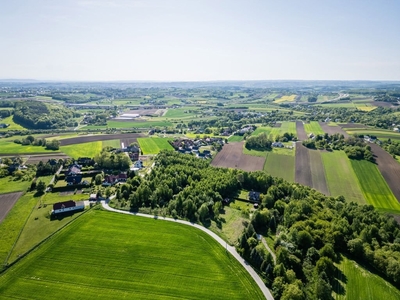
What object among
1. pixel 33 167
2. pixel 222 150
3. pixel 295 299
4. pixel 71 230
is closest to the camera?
pixel 295 299

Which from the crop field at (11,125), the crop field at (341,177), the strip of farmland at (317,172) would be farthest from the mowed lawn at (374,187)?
the crop field at (11,125)

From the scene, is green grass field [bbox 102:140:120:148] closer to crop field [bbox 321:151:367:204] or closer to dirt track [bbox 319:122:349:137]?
crop field [bbox 321:151:367:204]

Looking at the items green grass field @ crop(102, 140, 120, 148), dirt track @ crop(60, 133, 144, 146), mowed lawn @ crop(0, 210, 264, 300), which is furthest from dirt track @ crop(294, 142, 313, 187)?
dirt track @ crop(60, 133, 144, 146)

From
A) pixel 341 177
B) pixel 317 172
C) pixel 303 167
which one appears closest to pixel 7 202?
pixel 303 167

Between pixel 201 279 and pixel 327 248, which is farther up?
pixel 327 248

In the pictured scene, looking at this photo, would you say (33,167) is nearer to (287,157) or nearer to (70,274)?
(70,274)

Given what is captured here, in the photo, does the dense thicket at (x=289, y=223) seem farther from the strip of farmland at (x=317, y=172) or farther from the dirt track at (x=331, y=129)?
the dirt track at (x=331, y=129)

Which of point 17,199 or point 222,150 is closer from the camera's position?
point 17,199

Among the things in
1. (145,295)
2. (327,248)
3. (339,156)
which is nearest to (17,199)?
(145,295)
